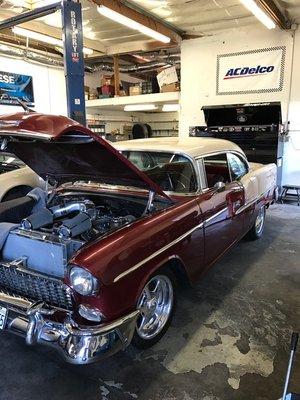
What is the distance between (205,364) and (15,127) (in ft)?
6.00

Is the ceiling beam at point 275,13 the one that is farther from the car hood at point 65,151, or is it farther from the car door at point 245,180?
the car hood at point 65,151

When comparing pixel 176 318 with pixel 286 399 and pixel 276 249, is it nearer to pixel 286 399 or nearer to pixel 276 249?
pixel 286 399

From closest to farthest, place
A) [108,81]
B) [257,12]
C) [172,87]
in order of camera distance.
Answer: [257,12], [172,87], [108,81]

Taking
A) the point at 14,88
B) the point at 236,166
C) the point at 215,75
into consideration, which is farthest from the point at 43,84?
the point at 236,166

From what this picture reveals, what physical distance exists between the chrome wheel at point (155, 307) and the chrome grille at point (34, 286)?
538 mm

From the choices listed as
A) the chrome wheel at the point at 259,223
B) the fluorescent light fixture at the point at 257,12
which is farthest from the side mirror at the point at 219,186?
the fluorescent light fixture at the point at 257,12

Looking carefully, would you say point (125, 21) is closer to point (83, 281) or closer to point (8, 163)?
point (8, 163)

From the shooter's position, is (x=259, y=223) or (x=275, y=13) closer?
(x=259, y=223)

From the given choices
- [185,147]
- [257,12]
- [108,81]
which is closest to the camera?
[185,147]

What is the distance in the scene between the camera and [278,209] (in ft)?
20.4

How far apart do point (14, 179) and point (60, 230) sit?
2692 mm

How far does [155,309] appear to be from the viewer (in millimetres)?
2311

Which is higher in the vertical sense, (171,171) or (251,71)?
(251,71)

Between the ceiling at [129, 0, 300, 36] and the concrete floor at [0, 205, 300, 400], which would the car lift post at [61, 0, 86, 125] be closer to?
the ceiling at [129, 0, 300, 36]
